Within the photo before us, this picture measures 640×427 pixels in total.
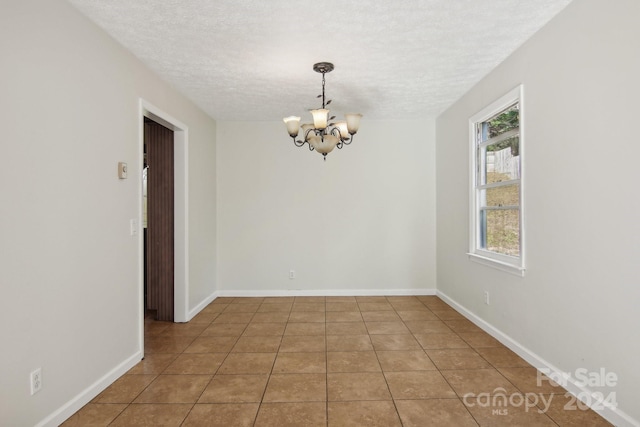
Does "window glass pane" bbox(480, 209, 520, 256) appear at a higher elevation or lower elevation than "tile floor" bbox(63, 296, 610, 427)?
higher

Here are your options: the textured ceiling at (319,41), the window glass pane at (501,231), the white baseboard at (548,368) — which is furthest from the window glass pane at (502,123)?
the white baseboard at (548,368)

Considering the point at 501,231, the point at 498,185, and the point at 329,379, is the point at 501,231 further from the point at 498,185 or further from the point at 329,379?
the point at 329,379

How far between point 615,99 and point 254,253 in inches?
163

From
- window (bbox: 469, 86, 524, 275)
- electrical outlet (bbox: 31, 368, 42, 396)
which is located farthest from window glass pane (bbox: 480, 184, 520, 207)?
electrical outlet (bbox: 31, 368, 42, 396)

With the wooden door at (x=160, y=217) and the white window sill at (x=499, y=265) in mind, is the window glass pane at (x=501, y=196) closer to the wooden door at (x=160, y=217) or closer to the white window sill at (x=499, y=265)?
the white window sill at (x=499, y=265)

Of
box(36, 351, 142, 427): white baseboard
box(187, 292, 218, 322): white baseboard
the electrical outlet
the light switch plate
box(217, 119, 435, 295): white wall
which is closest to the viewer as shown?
the electrical outlet

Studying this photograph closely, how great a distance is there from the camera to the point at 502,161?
3285 millimetres

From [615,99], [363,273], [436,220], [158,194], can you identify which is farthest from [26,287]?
[436,220]

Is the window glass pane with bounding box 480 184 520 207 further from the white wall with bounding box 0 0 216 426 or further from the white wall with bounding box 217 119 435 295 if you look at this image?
the white wall with bounding box 0 0 216 426

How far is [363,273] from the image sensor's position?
16.3 ft

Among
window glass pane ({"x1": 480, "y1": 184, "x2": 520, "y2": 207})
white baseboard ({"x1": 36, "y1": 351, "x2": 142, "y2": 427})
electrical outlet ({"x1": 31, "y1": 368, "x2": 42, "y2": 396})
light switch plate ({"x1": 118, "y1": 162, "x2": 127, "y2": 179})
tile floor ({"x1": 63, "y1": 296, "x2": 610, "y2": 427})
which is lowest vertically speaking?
tile floor ({"x1": 63, "y1": 296, "x2": 610, "y2": 427})

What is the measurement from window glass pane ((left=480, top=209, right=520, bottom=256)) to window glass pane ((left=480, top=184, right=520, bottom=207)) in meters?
0.07

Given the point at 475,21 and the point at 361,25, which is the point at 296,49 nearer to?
the point at 361,25

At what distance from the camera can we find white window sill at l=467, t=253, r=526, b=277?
9.29 feet
